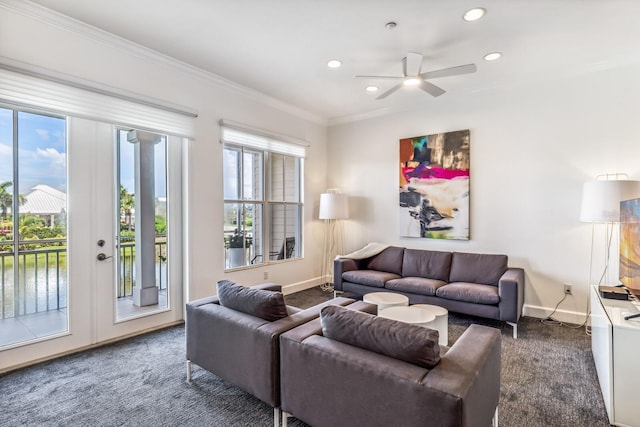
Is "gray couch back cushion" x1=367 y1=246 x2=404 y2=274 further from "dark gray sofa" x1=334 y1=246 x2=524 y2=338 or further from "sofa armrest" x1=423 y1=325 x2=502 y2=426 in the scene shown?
"sofa armrest" x1=423 y1=325 x2=502 y2=426

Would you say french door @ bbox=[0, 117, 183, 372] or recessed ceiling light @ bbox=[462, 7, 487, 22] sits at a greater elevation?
recessed ceiling light @ bbox=[462, 7, 487, 22]

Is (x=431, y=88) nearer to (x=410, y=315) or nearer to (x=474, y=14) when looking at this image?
(x=474, y=14)

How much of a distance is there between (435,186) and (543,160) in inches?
50.5

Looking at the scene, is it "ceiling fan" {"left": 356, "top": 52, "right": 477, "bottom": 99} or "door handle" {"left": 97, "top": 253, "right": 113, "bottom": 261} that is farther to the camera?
"door handle" {"left": 97, "top": 253, "right": 113, "bottom": 261}

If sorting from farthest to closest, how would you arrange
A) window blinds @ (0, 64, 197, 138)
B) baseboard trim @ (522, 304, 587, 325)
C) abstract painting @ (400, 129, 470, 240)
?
abstract painting @ (400, 129, 470, 240) < baseboard trim @ (522, 304, 587, 325) < window blinds @ (0, 64, 197, 138)

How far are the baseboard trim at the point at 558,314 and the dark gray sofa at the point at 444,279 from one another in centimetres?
48

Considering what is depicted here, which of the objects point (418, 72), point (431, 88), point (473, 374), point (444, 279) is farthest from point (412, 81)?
point (473, 374)

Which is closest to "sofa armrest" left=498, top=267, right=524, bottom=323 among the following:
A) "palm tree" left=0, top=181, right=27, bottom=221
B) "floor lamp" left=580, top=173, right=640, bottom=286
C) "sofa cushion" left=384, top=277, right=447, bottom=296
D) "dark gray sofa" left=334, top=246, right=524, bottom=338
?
"dark gray sofa" left=334, top=246, right=524, bottom=338

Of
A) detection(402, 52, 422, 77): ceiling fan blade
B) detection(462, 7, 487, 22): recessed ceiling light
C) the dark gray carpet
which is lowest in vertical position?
the dark gray carpet

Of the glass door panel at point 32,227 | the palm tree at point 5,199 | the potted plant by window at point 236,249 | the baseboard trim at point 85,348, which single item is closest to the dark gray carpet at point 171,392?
the baseboard trim at point 85,348

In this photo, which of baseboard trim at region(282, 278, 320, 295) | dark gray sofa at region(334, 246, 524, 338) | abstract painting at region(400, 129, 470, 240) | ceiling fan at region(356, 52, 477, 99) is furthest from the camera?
baseboard trim at region(282, 278, 320, 295)

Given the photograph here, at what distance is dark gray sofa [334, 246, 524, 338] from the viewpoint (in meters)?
3.39

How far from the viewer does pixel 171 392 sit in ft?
7.59

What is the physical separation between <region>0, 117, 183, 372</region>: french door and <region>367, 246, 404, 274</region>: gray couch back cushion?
265 centimetres
